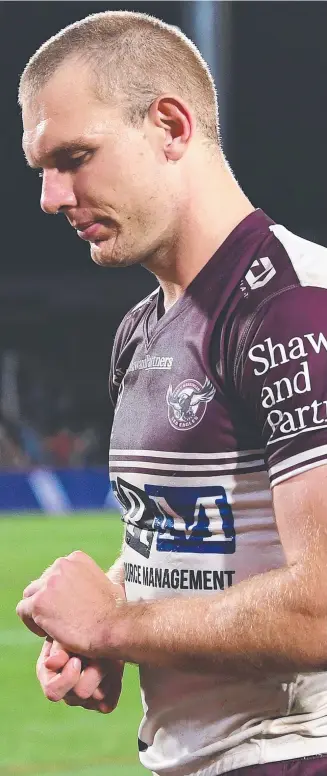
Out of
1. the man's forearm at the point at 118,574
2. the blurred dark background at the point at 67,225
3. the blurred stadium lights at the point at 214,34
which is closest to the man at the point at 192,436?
the man's forearm at the point at 118,574

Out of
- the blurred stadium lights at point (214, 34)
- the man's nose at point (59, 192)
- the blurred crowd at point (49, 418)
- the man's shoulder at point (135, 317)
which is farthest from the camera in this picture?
the blurred crowd at point (49, 418)

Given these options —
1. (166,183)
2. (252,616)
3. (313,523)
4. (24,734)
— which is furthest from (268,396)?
(24,734)

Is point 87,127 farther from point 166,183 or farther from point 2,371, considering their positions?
point 2,371

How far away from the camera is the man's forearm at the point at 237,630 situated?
1708 mm

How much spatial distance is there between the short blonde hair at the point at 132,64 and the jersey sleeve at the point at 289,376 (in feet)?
1.43

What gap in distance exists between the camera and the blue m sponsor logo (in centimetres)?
190

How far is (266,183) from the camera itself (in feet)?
106

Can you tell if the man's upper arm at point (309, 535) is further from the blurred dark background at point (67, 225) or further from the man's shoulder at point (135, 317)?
the blurred dark background at point (67, 225)

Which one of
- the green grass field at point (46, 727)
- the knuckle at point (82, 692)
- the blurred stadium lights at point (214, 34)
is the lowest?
the green grass field at point (46, 727)

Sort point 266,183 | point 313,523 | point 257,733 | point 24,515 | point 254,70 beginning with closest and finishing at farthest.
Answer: point 313,523
point 257,733
point 24,515
point 254,70
point 266,183

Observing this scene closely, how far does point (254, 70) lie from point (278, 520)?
97.2ft

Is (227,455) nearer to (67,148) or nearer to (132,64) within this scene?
(67,148)

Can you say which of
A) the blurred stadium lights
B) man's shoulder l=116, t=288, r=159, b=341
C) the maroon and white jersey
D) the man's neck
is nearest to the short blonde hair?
the man's neck

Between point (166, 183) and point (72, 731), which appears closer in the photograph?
point (166, 183)
